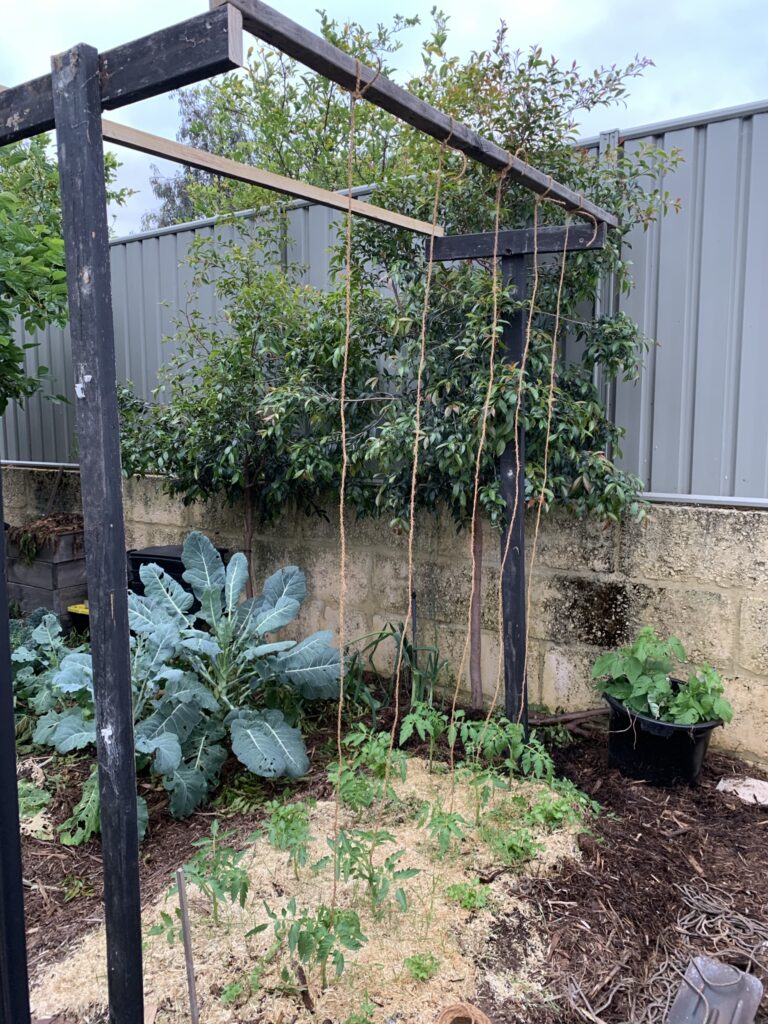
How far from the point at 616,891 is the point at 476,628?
155 centimetres

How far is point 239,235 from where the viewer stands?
4785 mm

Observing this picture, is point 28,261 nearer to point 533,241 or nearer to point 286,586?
point 286,586

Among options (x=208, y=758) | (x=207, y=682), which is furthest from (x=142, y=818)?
(x=207, y=682)

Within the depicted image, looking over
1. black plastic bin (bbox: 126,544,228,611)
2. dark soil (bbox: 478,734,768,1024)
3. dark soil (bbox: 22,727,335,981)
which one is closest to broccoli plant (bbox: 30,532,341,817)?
dark soil (bbox: 22,727,335,981)

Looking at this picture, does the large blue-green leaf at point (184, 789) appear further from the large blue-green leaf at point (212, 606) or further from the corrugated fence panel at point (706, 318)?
the corrugated fence panel at point (706, 318)

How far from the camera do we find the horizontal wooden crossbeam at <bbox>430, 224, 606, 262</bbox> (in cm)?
311

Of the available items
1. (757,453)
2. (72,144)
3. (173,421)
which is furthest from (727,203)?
(173,421)

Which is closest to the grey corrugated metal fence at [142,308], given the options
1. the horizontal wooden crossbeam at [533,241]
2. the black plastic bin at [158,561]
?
the horizontal wooden crossbeam at [533,241]

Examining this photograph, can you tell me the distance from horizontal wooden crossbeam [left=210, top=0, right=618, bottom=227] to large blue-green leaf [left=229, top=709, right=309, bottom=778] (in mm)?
2337

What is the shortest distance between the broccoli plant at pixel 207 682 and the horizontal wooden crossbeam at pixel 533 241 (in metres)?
1.73

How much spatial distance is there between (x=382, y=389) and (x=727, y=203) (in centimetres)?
186

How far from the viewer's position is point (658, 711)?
3137mm

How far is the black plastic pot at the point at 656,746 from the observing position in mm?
3109

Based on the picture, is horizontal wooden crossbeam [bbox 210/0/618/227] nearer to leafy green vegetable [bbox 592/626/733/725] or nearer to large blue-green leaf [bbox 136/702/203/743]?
leafy green vegetable [bbox 592/626/733/725]
